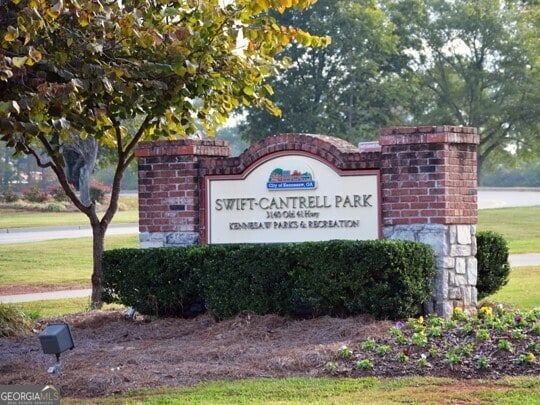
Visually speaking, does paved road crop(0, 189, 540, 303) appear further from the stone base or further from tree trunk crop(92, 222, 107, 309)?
the stone base

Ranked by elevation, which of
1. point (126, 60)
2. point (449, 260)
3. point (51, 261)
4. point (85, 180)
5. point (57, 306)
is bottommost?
point (57, 306)

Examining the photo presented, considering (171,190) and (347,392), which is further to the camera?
(171,190)

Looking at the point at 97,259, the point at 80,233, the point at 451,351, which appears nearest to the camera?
the point at 451,351

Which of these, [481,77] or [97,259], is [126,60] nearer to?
[97,259]

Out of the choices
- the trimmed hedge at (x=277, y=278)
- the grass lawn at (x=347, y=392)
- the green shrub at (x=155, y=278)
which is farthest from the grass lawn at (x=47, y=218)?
the grass lawn at (x=347, y=392)


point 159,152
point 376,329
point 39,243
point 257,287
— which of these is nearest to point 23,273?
point 39,243

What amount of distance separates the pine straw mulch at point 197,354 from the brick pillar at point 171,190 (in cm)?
120

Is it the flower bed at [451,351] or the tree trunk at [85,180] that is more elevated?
the tree trunk at [85,180]

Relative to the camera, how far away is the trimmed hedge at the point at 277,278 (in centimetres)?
998

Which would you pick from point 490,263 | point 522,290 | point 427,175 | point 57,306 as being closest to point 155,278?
point 427,175

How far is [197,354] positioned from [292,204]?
2885mm

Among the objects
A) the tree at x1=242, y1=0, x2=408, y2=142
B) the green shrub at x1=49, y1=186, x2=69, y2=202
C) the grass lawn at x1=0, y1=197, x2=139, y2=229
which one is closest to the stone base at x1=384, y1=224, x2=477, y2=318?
the grass lawn at x1=0, y1=197, x2=139, y2=229

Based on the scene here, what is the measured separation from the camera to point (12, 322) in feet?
37.2

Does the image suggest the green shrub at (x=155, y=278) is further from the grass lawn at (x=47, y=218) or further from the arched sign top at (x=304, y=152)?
the grass lawn at (x=47, y=218)
